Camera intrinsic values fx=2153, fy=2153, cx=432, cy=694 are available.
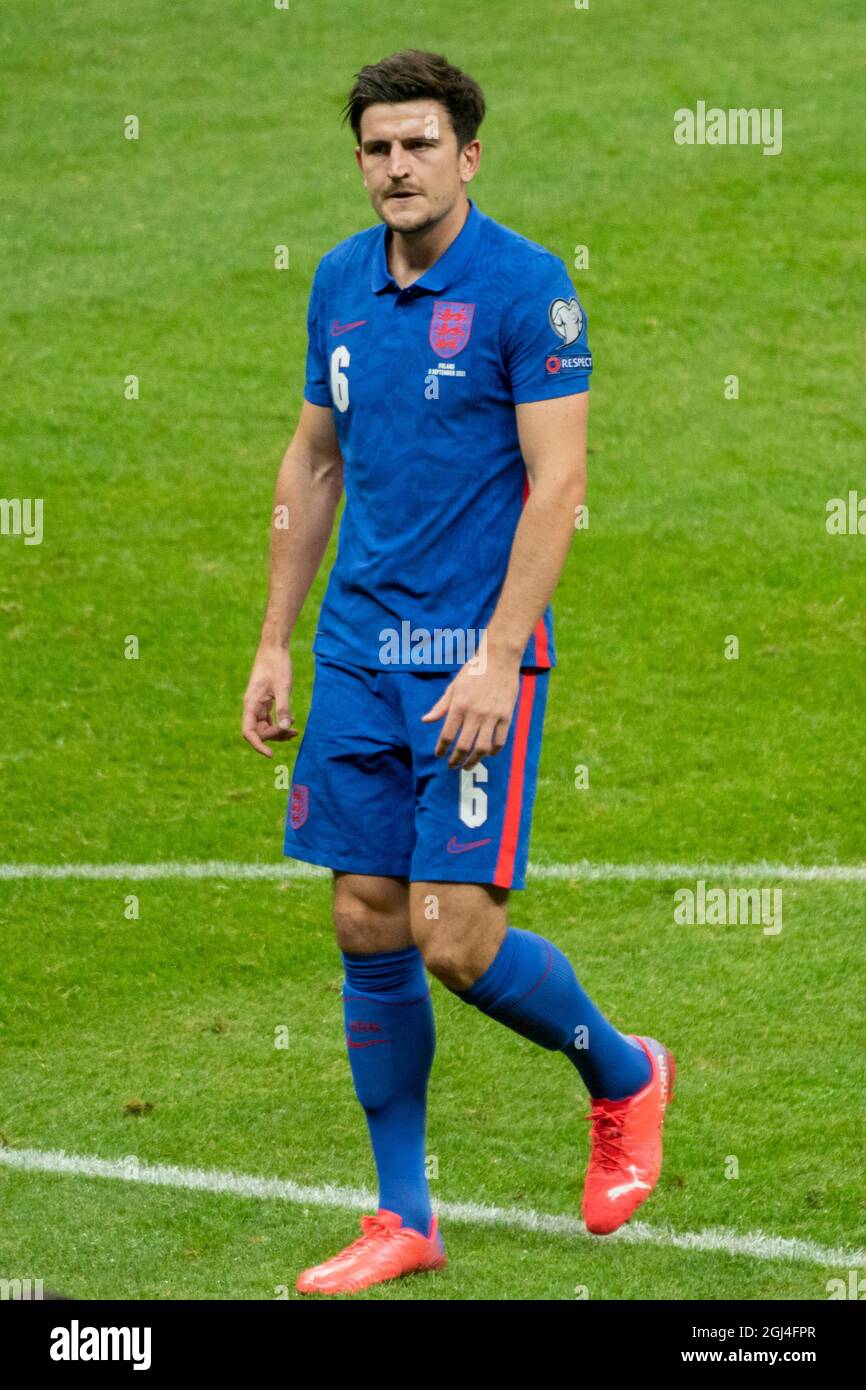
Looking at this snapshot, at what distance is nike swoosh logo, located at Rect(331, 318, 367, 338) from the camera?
4.54 metres

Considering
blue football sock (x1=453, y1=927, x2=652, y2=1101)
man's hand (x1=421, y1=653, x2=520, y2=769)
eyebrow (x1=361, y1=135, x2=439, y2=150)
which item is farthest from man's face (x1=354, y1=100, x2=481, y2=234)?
blue football sock (x1=453, y1=927, x2=652, y2=1101)

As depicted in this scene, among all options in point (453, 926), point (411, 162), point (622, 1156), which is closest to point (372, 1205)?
point (622, 1156)

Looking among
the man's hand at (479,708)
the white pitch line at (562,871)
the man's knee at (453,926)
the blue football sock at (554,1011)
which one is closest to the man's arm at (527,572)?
the man's hand at (479,708)

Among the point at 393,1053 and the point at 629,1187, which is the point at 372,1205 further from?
the point at 629,1187

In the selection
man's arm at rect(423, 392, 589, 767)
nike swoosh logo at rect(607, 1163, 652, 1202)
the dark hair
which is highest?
the dark hair

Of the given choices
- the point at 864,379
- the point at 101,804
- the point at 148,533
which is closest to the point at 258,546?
the point at 148,533

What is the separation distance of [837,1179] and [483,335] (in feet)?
7.14

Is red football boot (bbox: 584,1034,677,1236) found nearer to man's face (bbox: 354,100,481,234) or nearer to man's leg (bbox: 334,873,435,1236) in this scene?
man's leg (bbox: 334,873,435,1236)

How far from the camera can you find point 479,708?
4.23m

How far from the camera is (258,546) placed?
10438 millimetres

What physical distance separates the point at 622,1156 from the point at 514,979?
1.80 ft

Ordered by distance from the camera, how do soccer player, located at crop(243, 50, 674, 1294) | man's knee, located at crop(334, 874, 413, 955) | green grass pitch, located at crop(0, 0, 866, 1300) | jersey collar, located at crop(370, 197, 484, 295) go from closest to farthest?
soccer player, located at crop(243, 50, 674, 1294), jersey collar, located at crop(370, 197, 484, 295), man's knee, located at crop(334, 874, 413, 955), green grass pitch, located at crop(0, 0, 866, 1300)

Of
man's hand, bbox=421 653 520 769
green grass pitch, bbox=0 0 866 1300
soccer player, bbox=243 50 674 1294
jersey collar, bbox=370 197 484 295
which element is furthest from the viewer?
green grass pitch, bbox=0 0 866 1300

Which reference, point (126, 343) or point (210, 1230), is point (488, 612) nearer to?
point (210, 1230)
